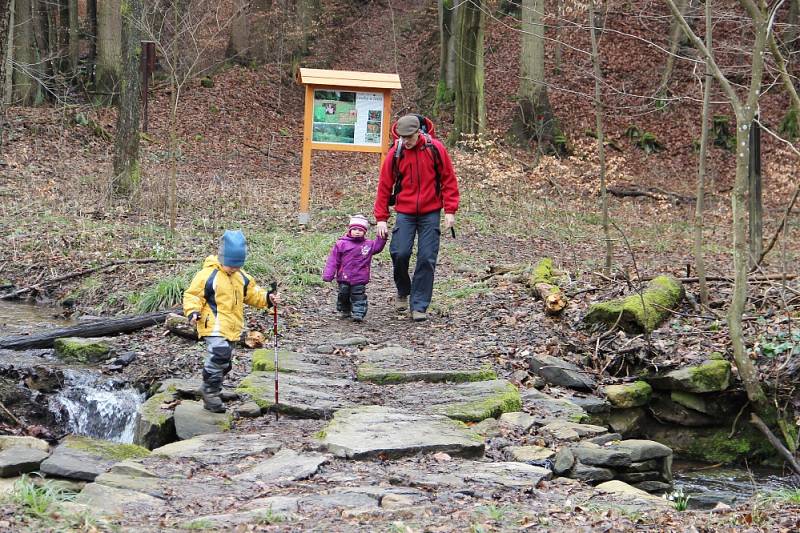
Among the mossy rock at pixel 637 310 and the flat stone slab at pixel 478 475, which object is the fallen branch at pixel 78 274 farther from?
the flat stone slab at pixel 478 475

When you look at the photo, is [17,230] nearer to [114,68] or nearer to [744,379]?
[744,379]

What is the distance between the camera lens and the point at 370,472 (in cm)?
509

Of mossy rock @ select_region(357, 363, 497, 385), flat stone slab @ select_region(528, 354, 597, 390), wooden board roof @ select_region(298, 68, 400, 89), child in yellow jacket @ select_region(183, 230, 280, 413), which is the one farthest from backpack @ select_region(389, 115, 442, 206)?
wooden board roof @ select_region(298, 68, 400, 89)

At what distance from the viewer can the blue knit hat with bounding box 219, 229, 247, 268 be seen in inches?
245

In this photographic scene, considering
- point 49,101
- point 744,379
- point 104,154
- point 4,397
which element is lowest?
point 4,397

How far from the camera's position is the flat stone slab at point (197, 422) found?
19.9ft

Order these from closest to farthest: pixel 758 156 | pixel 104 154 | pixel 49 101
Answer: pixel 758 156
pixel 104 154
pixel 49 101

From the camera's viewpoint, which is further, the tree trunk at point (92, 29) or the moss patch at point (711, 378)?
the tree trunk at point (92, 29)

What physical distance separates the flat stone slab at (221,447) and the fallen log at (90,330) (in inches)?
144

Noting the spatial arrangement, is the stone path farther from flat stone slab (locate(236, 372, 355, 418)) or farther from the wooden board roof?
the wooden board roof

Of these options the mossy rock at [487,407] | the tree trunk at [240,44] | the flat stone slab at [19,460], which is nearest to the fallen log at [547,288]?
the mossy rock at [487,407]

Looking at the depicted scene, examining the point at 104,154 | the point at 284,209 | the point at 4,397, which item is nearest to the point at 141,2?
the point at 284,209

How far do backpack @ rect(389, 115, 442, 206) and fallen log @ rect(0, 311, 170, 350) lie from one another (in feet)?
9.19

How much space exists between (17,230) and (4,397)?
6514 millimetres
